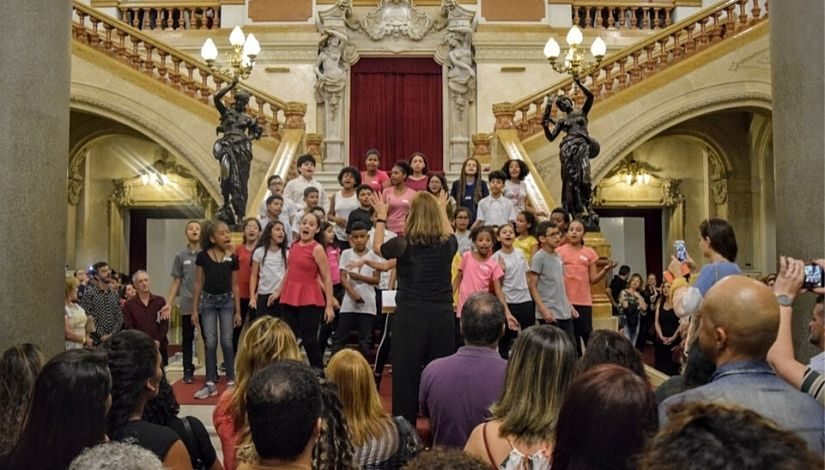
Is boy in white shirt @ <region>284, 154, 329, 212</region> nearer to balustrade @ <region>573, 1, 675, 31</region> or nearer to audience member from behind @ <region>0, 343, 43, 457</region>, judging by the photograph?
audience member from behind @ <region>0, 343, 43, 457</region>

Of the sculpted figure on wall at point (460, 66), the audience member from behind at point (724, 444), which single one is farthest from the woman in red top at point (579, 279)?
the sculpted figure on wall at point (460, 66)

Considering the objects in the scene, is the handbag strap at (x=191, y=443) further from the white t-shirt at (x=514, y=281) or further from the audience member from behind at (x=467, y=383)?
the white t-shirt at (x=514, y=281)

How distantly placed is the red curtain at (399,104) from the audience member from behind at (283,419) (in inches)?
621

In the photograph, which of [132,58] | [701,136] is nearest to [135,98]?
[132,58]

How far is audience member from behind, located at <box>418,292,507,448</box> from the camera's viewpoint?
153 inches

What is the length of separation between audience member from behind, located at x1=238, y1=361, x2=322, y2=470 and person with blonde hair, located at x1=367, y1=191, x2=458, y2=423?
112 inches

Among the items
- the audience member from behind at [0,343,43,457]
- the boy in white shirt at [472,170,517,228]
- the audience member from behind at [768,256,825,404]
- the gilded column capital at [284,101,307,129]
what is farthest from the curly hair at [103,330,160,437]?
the gilded column capital at [284,101,307,129]

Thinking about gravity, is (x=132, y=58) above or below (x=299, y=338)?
above

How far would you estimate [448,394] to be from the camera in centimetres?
389

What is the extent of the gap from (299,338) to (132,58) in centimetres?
951

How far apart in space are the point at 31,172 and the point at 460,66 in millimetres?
13622

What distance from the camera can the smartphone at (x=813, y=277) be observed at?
123 inches

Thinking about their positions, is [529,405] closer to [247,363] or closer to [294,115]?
[247,363]

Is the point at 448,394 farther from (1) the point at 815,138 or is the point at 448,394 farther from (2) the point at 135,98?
(2) the point at 135,98
